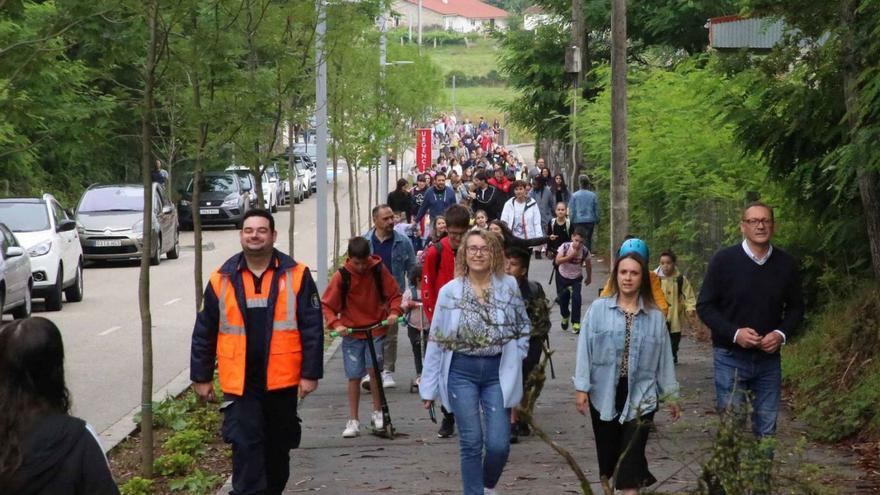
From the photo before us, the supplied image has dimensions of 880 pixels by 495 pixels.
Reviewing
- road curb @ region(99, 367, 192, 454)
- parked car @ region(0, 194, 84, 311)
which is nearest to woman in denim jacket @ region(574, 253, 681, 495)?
road curb @ region(99, 367, 192, 454)

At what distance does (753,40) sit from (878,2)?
988 cm

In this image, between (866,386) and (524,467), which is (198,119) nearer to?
(524,467)

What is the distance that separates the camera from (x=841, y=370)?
12055 mm

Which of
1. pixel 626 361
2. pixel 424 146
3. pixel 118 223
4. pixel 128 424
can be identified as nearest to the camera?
pixel 626 361

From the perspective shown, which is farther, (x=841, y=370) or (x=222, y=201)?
(x=222, y=201)

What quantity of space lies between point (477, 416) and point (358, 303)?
3.47 m

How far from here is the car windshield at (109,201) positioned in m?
32.4

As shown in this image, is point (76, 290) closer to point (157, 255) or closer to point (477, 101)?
point (157, 255)

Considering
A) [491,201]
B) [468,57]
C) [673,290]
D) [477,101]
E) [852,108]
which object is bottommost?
[673,290]

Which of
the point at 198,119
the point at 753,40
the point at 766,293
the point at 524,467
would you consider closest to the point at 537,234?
the point at 753,40

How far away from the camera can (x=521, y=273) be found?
1130 centimetres

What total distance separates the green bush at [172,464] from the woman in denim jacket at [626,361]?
3464mm

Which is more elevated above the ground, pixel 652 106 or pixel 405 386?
pixel 652 106

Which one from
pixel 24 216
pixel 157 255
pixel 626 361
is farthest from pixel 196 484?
pixel 157 255
